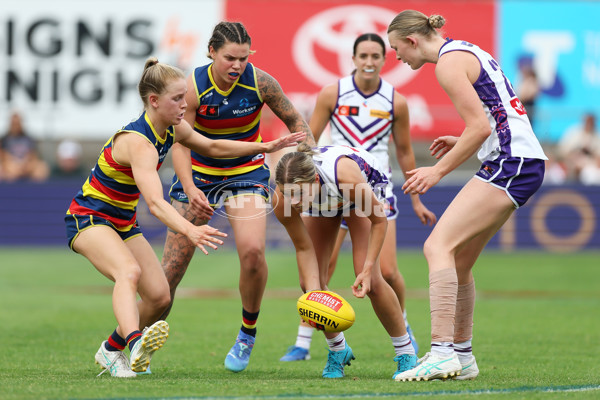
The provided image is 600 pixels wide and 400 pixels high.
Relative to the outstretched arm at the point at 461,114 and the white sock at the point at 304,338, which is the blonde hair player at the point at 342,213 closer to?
the outstretched arm at the point at 461,114

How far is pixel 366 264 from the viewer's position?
6082mm

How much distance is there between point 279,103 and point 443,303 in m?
2.17

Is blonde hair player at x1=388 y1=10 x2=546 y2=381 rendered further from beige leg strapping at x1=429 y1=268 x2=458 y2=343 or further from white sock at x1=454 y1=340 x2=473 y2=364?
white sock at x1=454 y1=340 x2=473 y2=364

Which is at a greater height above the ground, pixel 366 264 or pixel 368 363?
pixel 366 264

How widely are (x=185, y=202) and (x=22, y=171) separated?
13.2m

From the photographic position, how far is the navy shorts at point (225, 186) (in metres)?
6.97

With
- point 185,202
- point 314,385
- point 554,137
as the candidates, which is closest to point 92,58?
point 554,137

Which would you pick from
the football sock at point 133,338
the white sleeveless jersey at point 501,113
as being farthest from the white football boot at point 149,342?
the white sleeveless jersey at point 501,113

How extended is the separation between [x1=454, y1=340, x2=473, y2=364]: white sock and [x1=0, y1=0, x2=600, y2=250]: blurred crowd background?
53.3ft

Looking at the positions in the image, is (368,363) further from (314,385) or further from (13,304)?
(13,304)

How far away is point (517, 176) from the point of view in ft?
18.7

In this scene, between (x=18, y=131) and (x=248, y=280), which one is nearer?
(x=248, y=280)

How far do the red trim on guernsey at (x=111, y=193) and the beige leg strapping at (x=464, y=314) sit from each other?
2.36 m

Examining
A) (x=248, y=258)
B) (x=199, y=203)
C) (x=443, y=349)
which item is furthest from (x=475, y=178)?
(x=199, y=203)
